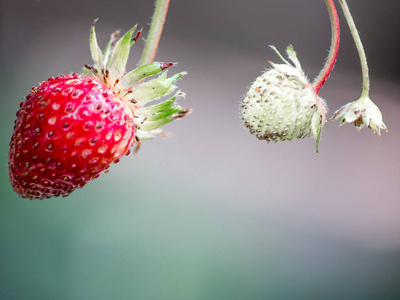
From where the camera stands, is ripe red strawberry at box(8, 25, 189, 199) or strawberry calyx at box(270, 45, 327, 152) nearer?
ripe red strawberry at box(8, 25, 189, 199)

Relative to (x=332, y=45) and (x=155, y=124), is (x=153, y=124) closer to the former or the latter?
(x=155, y=124)

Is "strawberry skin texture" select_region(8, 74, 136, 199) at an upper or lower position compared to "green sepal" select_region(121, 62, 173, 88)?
lower

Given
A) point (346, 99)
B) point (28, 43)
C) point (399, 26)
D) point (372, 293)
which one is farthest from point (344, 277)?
point (28, 43)

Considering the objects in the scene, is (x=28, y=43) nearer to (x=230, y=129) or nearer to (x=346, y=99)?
(x=230, y=129)

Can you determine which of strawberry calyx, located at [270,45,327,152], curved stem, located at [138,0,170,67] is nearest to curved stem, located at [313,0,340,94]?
strawberry calyx, located at [270,45,327,152]

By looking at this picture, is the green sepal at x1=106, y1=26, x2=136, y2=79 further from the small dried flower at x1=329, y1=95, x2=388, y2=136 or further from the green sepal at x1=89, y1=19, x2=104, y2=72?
the small dried flower at x1=329, y1=95, x2=388, y2=136
